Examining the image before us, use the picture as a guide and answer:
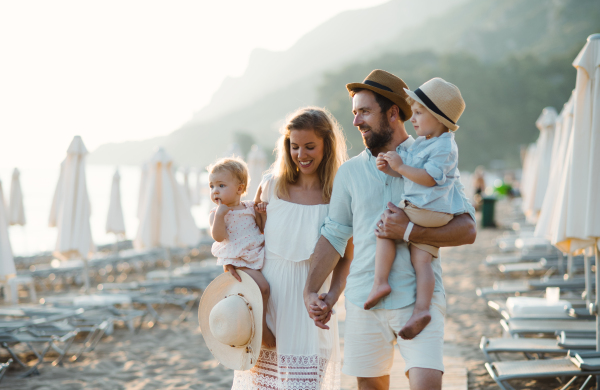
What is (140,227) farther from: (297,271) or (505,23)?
(505,23)

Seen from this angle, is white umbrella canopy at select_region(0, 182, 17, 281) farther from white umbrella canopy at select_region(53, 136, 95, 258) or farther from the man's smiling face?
the man's smiling face

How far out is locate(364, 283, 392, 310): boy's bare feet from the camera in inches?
78.1

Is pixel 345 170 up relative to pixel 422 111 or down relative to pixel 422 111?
down

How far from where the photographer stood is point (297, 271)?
2443 millimetres

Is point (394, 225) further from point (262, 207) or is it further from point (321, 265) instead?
point (262, 207)

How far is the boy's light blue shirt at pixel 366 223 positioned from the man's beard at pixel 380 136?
0.05 meters

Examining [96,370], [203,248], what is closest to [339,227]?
[96,370]

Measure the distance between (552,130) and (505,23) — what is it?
108 metres

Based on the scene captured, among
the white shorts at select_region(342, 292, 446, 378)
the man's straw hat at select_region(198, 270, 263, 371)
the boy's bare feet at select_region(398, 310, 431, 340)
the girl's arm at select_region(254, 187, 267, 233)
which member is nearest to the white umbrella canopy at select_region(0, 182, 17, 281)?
the man's straw hat at select_region(198, 270, 263, 371)

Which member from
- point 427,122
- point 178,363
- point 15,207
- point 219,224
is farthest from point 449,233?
point 15,207

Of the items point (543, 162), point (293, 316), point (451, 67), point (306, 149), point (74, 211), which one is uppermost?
point (451, 67)

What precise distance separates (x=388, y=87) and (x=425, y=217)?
1.99 feet

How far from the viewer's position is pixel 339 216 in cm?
227

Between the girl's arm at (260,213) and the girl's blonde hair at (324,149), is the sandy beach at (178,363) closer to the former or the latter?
the girl's arm at (260,213)
